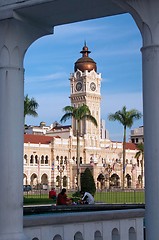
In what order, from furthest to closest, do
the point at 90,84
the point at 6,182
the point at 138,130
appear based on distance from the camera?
the point at 138,130, the point at 90,84, the point at 6,182

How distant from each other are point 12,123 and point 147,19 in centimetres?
242

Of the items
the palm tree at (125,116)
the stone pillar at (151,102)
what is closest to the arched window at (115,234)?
the stone pillar at (151,102)

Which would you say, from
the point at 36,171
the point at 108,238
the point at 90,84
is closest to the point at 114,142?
the point at 90,84

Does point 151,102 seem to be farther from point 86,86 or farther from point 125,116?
point 86,86

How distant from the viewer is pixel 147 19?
5.72 m

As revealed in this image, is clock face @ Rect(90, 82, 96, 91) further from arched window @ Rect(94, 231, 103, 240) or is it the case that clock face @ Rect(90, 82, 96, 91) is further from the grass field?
arched window @ Rect(94, 231, 103, 240)

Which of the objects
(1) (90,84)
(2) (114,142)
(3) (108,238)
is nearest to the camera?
(3) (108,238)

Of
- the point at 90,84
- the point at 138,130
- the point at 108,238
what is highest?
the point at 90,84

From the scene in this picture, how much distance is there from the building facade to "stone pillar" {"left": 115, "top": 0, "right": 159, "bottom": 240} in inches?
3209

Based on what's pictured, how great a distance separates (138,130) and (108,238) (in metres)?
150

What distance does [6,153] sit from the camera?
6773 millimetres

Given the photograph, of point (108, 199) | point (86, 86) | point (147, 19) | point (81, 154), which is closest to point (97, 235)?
point (147, 19)

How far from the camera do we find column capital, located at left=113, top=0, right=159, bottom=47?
5686 millimetres

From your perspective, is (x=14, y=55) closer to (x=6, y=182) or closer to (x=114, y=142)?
(x=6, y=182)
